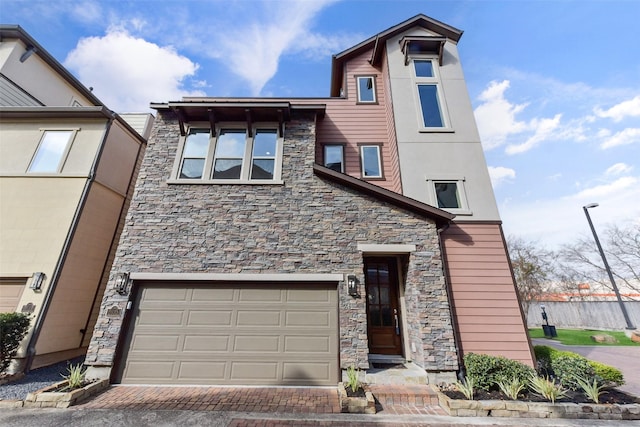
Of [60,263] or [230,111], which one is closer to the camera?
[60,263]

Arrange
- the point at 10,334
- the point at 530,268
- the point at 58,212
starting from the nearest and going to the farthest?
the point at 10,334
the point at 58,212
the point at 530,268

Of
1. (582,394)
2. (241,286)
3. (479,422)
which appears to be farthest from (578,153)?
(241,286)

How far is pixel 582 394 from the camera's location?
4.87 meters

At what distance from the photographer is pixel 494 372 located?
16.9ft

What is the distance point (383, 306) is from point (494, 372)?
278 centimetres

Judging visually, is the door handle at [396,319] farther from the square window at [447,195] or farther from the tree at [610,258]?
the tree at [610,258]

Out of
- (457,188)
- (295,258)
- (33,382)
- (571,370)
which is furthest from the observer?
(457,188)

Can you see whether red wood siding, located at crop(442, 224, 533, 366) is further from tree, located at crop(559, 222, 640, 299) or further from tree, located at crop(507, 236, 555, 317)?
tree, located at crop(559, 222, 640, 299)

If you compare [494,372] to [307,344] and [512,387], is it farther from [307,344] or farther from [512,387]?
[307,344]

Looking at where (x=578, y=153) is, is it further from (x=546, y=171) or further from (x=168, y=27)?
(x=168, y=27)

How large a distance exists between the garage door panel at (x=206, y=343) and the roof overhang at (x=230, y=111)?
19.0 ft

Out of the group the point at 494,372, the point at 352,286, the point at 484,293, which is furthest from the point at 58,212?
the point at 484,293

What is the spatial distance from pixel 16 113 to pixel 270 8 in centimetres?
897

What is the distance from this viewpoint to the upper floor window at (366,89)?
1034 cm
